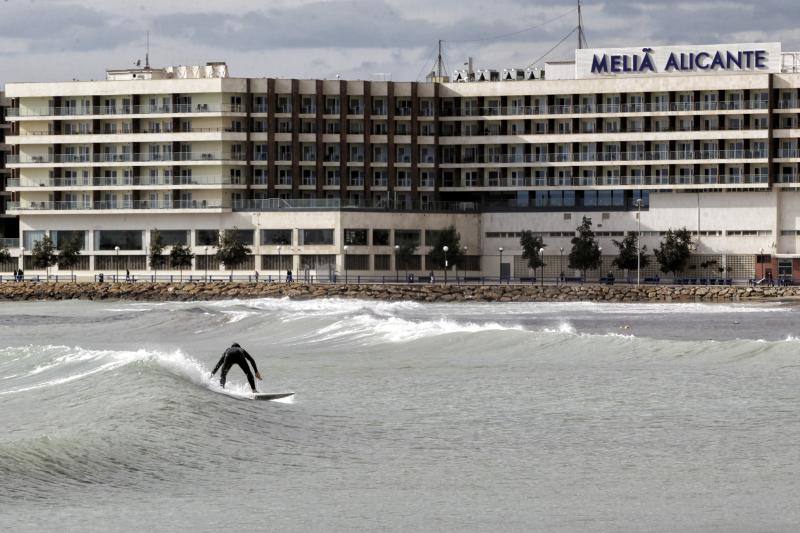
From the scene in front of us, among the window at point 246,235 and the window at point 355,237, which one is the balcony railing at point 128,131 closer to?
the window at point 246,235

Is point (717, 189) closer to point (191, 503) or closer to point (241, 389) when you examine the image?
point (241, 389)

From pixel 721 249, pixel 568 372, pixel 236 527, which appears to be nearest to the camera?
pixel 236 527

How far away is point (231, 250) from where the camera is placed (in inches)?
4860

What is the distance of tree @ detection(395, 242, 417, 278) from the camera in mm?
127562

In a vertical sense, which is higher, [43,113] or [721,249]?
[43,113]

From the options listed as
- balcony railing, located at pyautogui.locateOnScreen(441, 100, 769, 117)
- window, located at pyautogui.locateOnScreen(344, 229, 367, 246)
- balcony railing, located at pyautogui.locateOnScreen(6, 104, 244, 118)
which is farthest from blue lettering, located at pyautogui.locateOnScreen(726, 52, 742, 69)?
balcony railing, located at pyautogui.locateOnScreen(6, 104, 244, 118)

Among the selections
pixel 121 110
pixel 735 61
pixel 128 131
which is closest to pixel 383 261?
pixel 128 131

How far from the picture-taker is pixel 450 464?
2789cm

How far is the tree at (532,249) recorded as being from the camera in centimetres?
12700

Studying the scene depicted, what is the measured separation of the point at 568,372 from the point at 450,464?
18466mm

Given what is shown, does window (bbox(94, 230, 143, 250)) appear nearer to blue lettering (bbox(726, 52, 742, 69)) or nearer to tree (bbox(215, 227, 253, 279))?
tree (bbox(215, 227, 253, 279))

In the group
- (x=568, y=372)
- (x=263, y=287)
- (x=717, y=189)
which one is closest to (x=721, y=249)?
(x=717, y=189)

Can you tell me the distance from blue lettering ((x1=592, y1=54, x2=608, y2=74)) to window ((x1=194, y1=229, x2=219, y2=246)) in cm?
3709

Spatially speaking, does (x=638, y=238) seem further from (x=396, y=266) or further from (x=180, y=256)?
(x=180, y=256)
